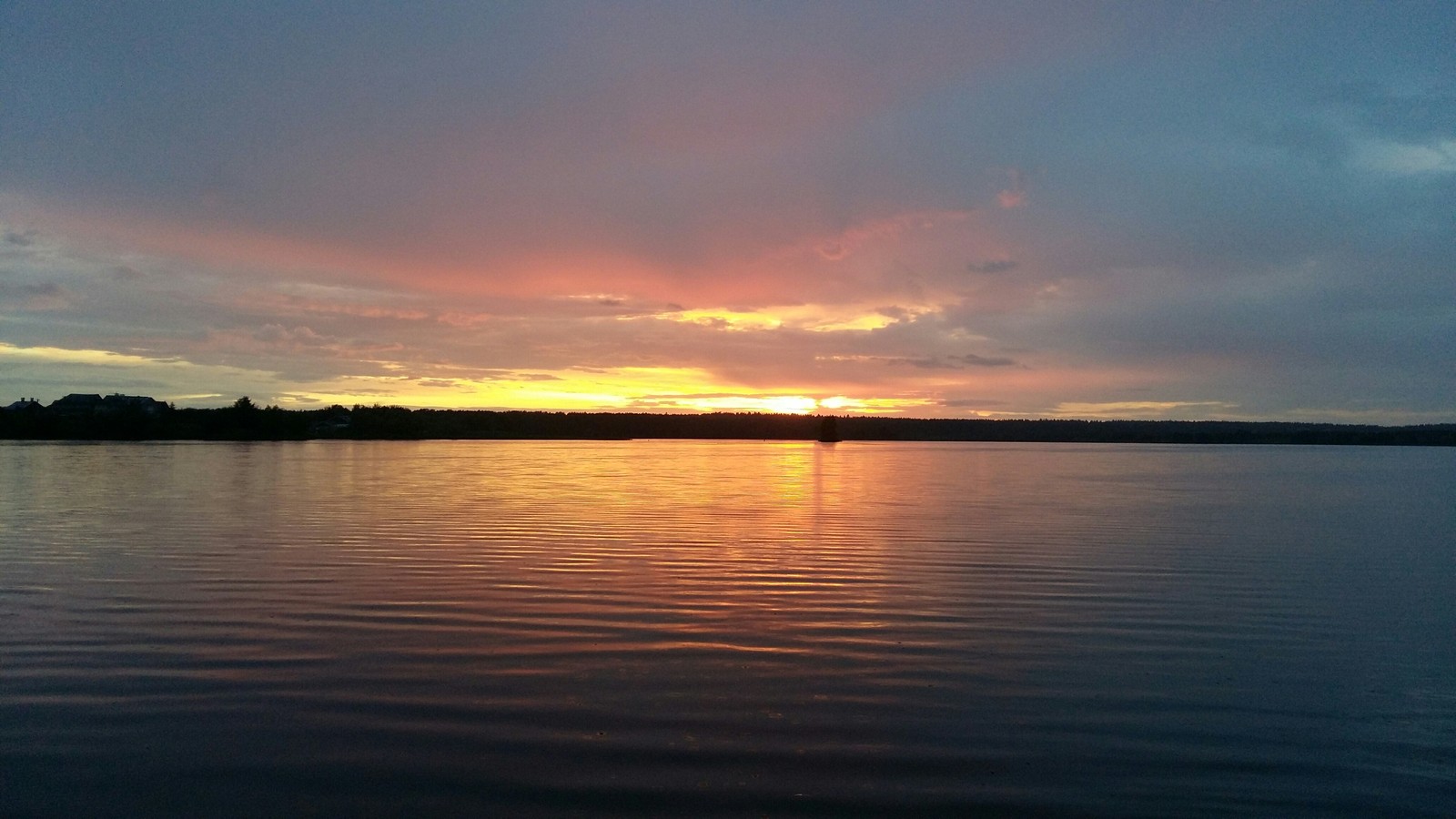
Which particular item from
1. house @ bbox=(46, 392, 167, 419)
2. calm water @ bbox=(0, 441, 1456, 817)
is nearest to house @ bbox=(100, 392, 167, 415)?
house @ bbox=(46, 392, 167, 419)

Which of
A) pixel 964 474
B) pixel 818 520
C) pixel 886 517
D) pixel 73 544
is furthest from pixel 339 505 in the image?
pixel 964 474

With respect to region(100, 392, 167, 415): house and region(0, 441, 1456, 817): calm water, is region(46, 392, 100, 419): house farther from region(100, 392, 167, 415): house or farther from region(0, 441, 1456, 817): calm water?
region(0, 441, 1456, 817): calm water

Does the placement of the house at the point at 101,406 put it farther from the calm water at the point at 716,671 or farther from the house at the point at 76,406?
the calm water at the point at 716,671

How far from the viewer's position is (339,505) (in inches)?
1040

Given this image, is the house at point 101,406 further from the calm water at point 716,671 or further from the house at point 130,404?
the calm water at point 716,671

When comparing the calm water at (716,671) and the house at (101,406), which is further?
the house at (101,406)

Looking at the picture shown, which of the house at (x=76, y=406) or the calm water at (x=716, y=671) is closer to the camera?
the calm water at (x=716, y=671)

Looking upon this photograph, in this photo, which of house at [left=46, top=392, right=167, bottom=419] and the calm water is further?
house at [left=46, top=392, right=167, bottom=419]

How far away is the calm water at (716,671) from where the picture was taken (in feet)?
20.9

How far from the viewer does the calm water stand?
6367mm

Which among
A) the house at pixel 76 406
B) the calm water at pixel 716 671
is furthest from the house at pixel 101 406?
the calm water at pixel 716 671

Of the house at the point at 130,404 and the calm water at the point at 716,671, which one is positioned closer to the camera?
the calm water at the point at 716,671

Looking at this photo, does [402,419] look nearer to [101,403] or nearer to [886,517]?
[101,403]

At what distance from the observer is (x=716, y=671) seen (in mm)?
9242
